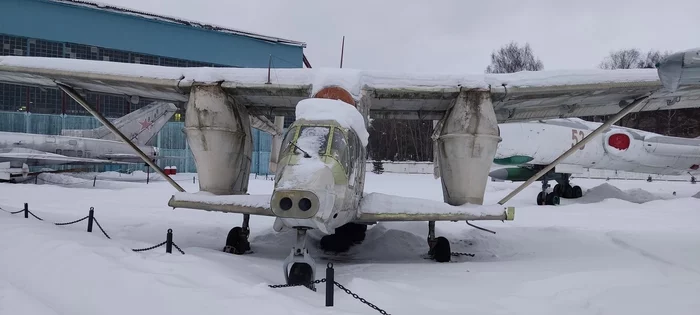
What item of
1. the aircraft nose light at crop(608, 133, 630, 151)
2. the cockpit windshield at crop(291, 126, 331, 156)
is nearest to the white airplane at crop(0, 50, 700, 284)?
the cockpit windshield at crop(291, 126, 331, 156)

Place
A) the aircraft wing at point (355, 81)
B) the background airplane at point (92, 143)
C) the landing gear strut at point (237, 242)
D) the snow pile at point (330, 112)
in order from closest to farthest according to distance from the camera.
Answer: the snow pile at point (330, 112) < the aircraft wing at point (355, 81) < the landing gear strut at point (237, 242) < the background airplane at point (92, 143)

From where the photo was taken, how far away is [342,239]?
10789mm

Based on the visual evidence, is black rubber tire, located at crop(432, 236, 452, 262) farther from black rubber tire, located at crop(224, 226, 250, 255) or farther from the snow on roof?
the snow on roof

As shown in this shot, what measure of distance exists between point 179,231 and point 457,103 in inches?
274

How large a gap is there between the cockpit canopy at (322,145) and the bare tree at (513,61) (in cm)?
5522

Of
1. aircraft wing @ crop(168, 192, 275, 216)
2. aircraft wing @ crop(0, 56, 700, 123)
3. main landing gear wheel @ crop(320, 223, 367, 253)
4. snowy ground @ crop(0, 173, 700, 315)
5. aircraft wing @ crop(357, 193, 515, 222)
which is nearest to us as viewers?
snowy ground @ crop(0, 173, 700, 315)

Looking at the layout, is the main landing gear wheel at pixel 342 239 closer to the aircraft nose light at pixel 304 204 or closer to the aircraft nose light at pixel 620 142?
the aircraft nose light at pixel 304 204

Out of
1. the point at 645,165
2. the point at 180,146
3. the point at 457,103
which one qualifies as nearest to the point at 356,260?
the point at 457,103

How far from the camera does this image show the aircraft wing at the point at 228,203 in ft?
25.2

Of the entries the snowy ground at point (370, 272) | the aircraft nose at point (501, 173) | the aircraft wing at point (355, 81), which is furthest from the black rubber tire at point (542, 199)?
the aircraft wing at point (355, 81)

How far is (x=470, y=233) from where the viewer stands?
12.5 m

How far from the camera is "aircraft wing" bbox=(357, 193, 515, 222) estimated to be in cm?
797

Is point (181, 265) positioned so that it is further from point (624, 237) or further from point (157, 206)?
point (157, 206)

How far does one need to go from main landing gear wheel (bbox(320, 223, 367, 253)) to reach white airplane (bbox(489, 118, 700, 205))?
1154 cm
